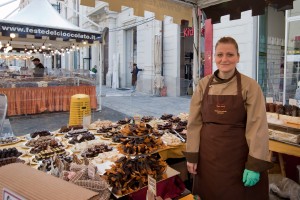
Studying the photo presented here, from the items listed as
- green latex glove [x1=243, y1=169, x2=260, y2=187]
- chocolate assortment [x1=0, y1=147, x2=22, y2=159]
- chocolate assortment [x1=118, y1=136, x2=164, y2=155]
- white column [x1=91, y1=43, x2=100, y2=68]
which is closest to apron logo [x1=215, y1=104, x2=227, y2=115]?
green latex glove [x1=243, y1=169, x2=260, y2=187]

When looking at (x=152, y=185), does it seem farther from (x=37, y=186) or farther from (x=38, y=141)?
(x=38, y=141)

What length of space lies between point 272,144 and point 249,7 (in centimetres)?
255

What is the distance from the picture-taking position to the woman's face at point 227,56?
2.28m

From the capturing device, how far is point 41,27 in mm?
9406

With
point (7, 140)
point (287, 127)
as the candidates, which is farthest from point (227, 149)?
point (7, 140)

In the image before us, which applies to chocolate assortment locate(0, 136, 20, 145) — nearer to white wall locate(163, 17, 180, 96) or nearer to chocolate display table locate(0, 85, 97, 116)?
chocolate display table locate(0, 85, 97, 116)

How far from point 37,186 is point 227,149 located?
158 centimetres

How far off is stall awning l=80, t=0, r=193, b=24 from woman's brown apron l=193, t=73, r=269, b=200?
2.25 m

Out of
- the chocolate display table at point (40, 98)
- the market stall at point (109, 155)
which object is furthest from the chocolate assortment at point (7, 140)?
the chocolate display table at point (40, 98)

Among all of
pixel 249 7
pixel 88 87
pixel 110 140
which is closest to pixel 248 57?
pixel 249 7

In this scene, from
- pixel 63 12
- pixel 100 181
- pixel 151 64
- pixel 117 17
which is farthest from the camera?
pixel 63 12

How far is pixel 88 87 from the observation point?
10.6m

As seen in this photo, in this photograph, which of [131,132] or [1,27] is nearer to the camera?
A: [131,132]

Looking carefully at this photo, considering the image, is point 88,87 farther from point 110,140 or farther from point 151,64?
point 110,140
